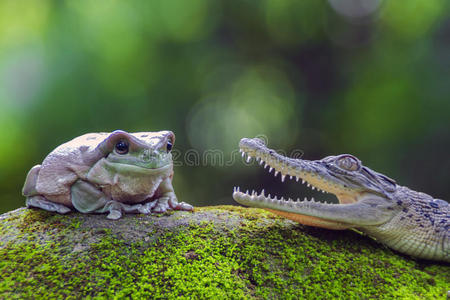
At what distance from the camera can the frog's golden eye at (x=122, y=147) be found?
99.3 inches

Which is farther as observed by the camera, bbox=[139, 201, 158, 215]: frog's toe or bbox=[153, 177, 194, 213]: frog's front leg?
bbox=[153, 177, 194, 213]: frog's front leg

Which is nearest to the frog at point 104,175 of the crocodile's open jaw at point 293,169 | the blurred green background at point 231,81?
the crocodile's open jaw at point 293,169

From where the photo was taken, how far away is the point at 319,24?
6805 mm

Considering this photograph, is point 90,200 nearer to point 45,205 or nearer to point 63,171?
point 63,171

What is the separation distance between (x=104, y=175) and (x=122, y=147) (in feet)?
0.94

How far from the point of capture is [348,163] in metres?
2.91

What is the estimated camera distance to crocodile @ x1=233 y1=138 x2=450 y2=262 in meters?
2.60

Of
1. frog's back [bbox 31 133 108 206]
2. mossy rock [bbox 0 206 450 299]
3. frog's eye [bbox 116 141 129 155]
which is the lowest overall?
mossy rock [bbox 0 206 450 299]

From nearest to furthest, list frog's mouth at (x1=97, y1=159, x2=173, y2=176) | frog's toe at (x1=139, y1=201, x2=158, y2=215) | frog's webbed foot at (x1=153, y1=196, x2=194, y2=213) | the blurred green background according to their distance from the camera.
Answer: frog's mouth at (x1=97, y1=159, x2=173, y2=176) → frog's toe at (x1=139, y1=201, x2=158, y2=215) → frog's webbed foot at (x1=153, y1=196, x2=194, y2=213) → the blurred green background

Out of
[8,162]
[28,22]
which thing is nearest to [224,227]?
[8,162]

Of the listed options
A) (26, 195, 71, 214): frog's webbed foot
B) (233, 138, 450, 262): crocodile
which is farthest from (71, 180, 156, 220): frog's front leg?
(233, 138, 450, 262): crocodile

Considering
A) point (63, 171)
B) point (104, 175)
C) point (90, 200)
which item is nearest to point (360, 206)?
point (104, 175)

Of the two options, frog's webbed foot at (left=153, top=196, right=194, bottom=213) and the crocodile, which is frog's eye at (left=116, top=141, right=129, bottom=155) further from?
the crocodile

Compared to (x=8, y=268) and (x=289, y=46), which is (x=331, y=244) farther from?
(x=289, y=46)
